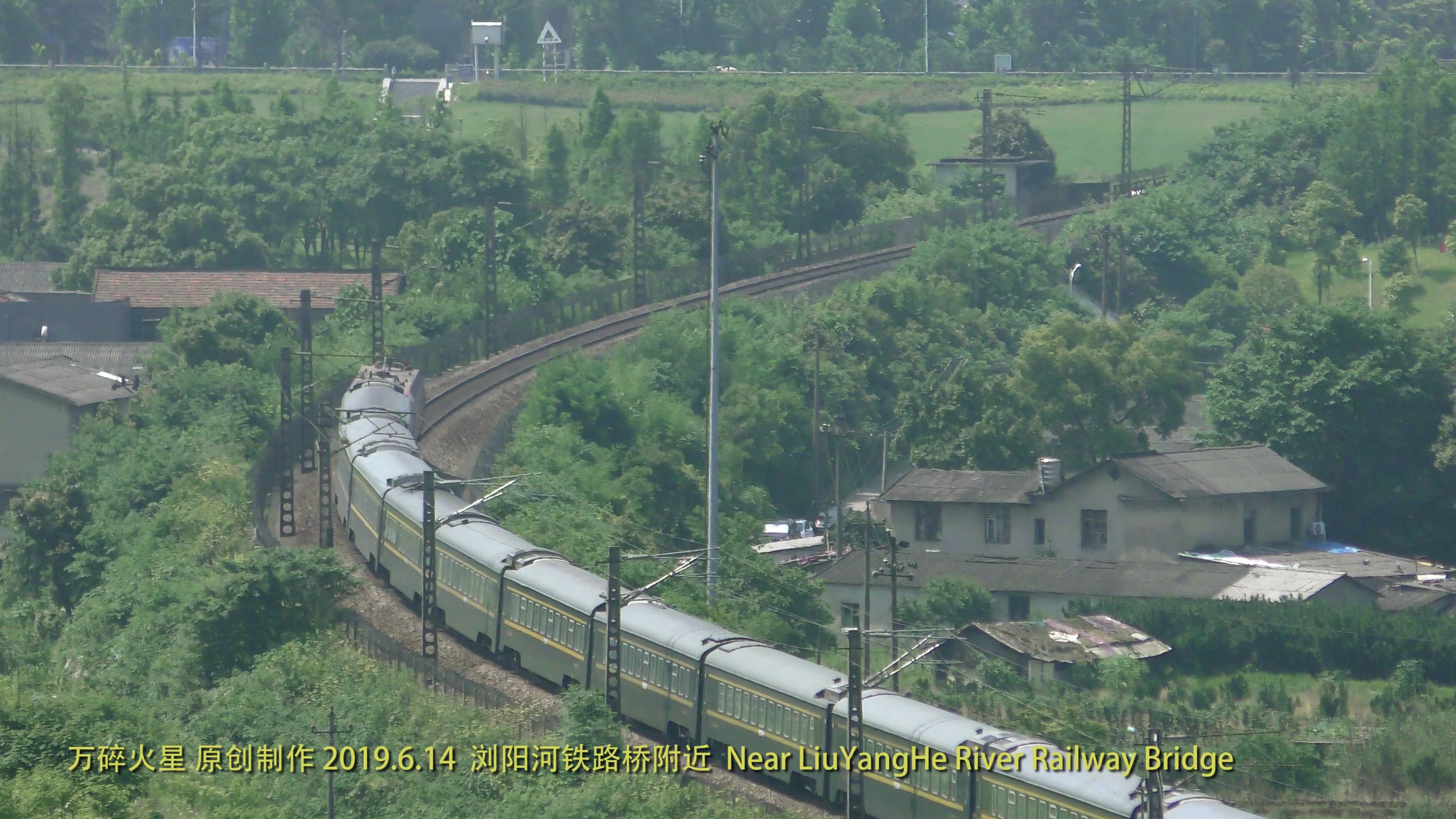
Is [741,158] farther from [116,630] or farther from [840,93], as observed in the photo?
[116,630]

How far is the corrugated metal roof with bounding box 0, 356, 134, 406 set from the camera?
210ft

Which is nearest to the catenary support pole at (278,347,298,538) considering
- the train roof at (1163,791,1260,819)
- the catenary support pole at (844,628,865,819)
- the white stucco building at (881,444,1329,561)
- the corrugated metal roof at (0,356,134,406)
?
the white stucco building at (881,444,1329,561)

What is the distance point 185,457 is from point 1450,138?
6002 centimetres

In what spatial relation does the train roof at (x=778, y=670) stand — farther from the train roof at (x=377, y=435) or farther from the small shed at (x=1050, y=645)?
the train roof at (x=377, y=435)

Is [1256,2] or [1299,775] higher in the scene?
[1256,2]

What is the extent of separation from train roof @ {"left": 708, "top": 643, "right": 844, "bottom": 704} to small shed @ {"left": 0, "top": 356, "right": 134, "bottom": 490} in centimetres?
3698

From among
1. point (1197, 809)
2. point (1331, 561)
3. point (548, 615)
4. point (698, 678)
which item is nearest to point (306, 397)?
point (548, 615)

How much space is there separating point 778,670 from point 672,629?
2663 millimetres

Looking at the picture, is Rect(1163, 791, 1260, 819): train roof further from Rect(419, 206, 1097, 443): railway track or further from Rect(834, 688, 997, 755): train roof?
Rect(419, 206, 1097, 443): railway track

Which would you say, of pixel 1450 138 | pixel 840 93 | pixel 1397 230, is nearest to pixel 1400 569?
pixel 1397 230

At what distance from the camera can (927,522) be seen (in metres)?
56.5

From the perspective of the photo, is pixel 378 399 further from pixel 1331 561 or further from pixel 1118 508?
pixel 1331 561

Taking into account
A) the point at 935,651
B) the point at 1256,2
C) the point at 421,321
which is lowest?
the point at 935,651

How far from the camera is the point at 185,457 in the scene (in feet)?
172
